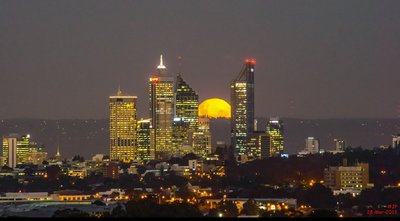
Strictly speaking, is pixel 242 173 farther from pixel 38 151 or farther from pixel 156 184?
pixel 38 151

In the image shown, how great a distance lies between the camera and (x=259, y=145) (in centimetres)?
12656

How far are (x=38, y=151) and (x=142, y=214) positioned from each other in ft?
317

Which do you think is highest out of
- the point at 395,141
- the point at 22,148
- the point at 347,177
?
the point at 22,148

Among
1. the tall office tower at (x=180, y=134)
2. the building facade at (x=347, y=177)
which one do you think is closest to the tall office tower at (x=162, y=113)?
the tall office tower at (x=180, y=134)

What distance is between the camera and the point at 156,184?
93.5 meters

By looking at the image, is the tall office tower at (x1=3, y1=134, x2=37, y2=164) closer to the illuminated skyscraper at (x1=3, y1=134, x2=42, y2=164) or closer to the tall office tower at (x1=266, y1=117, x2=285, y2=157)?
the illuminated skyscraper at (x1=3, y1=134, x2=42, y2=164)

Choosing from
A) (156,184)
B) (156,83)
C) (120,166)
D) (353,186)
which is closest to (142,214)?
(353,186)

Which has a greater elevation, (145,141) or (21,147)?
(145,141)

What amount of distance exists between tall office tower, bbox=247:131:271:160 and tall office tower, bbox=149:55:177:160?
8267 mm

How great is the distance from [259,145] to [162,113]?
47.6 ft

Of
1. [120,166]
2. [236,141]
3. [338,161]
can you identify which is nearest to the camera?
[338,161]

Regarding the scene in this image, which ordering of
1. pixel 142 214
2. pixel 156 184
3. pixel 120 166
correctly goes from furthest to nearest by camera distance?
pixel 120 166, pixel 156 184, pixel 142 214

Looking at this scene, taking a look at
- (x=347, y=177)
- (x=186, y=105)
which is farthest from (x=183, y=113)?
(x=347, y=177)

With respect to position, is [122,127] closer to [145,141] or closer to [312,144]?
[145,141]
